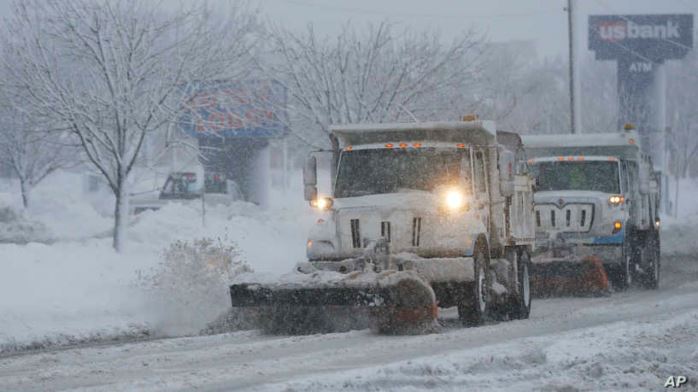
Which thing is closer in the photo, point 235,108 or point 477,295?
point 477,295

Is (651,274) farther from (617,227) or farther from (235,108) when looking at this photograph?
(235,108)

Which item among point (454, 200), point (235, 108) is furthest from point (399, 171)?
point (235, 108)

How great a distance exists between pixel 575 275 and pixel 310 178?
6877 mm

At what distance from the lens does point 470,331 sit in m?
12.2

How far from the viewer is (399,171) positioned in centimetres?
1322

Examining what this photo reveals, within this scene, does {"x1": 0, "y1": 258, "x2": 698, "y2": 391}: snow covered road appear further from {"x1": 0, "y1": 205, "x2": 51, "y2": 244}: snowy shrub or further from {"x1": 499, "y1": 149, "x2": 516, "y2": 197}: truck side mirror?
{"x1": 0, "y1": 205, "x2": 51, "y2": 244}: snowy shrub

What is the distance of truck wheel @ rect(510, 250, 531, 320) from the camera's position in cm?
1491

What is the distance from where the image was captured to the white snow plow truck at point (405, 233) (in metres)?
11.6

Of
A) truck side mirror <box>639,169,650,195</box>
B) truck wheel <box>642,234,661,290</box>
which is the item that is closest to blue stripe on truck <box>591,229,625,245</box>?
truck side mirror <box>639,169,650,195</box>

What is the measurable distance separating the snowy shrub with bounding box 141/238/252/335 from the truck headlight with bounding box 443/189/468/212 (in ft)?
10.2

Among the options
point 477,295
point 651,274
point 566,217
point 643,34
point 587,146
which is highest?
point 643,34

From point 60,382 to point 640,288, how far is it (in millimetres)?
14275

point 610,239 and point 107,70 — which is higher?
point 107,70

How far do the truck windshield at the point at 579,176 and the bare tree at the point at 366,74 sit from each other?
24.5ft
